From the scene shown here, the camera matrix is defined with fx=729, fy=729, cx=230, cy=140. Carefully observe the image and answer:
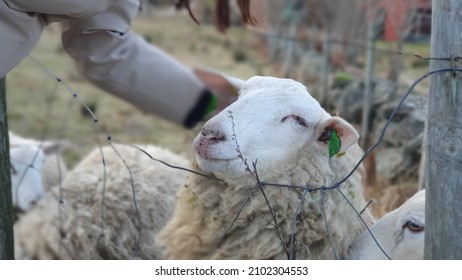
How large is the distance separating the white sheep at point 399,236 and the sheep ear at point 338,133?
323mm

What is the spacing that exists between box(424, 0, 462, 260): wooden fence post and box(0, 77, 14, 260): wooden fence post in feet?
5.06

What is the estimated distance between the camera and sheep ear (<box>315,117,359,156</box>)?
253 cm

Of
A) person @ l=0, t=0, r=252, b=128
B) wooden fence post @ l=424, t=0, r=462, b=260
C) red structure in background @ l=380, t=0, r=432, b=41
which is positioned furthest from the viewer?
red structure in background @ l=380, t=0, r=432, b=41

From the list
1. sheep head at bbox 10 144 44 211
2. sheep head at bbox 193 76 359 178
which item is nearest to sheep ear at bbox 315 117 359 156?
sheep head at bbox 193 76 359 178

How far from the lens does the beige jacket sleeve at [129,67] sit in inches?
109

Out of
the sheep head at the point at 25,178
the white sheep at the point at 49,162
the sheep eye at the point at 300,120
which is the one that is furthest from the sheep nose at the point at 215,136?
the white sheep at the point at 49,162

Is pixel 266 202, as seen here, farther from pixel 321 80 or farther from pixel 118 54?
pixel 321 80

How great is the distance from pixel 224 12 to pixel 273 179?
744 millimetres

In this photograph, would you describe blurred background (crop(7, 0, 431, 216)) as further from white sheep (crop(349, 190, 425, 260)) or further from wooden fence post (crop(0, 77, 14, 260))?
white sheep (crop(349, 190, 425, 260))

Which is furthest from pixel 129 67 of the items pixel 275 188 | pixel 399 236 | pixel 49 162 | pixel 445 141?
pixel 49 162

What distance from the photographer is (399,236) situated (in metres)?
2.64

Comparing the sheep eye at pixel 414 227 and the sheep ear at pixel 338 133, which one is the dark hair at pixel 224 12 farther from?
the sheep eye at pixel 414 227
